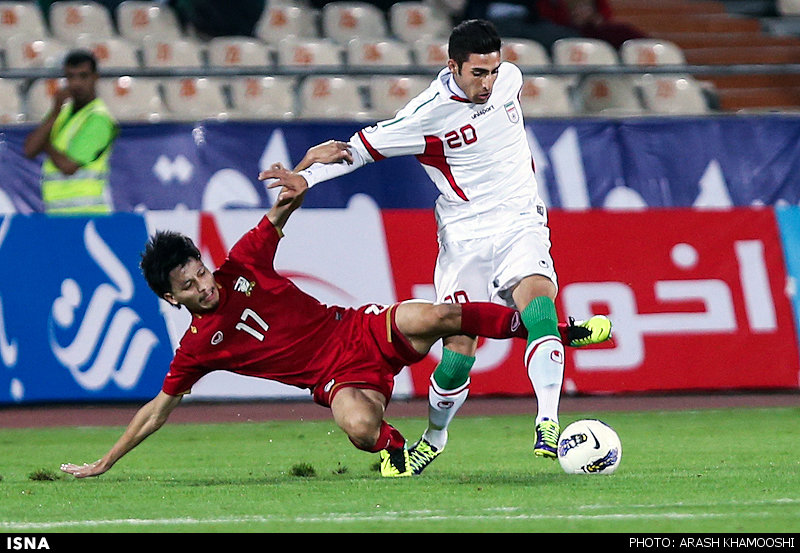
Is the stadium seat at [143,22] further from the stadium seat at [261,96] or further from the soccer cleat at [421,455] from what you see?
the soccer cleat at [421,455]

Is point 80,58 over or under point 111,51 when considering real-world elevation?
over

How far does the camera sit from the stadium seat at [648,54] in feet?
46.8

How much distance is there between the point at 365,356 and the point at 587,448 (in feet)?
3.82

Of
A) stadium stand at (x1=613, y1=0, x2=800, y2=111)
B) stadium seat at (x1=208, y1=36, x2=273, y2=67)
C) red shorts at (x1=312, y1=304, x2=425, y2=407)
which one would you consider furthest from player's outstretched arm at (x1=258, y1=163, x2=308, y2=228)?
stadium stand at (x1=613, y1=0, x2=800, y2=111)

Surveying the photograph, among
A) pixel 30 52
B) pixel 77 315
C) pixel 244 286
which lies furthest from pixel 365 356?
pixel 30 52

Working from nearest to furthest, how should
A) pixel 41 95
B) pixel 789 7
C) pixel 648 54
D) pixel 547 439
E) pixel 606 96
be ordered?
pixel 547 439 < pixel 41 95 < pixel 606 96 < pixel 648 54 < pixel 789 7

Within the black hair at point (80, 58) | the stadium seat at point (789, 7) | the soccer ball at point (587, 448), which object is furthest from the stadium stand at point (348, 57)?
the soccer ball at point (587, 448)

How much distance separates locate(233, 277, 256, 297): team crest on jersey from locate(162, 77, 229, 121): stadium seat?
18.1ft

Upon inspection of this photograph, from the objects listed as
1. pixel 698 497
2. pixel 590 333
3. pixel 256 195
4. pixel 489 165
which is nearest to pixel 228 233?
pixel 256 195

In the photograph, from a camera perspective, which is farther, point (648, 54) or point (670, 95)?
point (648, 54)

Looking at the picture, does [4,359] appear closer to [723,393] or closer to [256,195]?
[256,195]

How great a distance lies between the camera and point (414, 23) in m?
14.8

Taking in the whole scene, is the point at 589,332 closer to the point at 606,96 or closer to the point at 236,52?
the point at 606,96

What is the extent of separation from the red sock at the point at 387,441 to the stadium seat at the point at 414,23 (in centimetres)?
791
